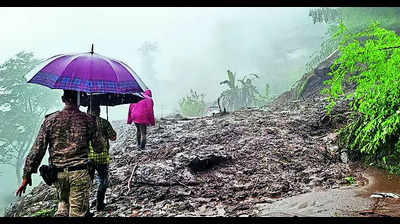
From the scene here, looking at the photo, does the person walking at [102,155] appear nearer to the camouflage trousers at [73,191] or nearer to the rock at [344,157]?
the camouflage trousers at [73,191]

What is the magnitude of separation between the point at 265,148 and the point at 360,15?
974 inches

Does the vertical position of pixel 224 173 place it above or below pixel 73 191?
below

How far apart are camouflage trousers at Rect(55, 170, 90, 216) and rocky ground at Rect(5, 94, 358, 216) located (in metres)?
1.33

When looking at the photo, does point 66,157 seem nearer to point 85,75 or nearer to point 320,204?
point 85,75

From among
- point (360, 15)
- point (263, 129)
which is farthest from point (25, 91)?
point (360, 15)

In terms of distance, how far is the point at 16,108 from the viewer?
2991 centimetres

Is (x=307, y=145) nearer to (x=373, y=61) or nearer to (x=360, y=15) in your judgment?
(x=373, y=61)

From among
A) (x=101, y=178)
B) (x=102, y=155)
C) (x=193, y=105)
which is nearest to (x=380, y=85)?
(x=102, y=155)

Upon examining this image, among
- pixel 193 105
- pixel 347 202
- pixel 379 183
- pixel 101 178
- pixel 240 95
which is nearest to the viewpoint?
pixel 347 202

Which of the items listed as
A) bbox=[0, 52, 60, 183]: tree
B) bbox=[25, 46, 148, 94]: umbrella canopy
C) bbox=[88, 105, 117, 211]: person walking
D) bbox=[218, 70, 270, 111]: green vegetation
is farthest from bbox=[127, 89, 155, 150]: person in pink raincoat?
bbox=[0, 52, 60, 183]: tree

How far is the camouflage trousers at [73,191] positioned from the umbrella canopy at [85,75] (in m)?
0.86

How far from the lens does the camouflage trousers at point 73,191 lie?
2.74 metres

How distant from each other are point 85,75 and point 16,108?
3287 cm

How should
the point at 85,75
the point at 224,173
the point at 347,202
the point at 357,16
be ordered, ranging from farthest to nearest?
the point at 357,16 → the point at 224,173 → the point at 347,202 → the point at 85,75
